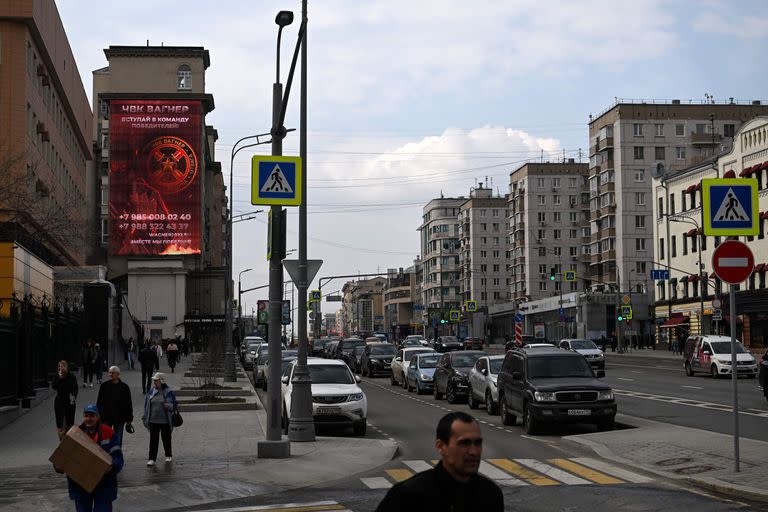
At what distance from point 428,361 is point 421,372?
1.05 metres

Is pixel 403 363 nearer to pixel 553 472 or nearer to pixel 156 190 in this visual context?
pixel 553 472

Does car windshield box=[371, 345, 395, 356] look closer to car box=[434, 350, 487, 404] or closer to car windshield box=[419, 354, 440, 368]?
car windshield box=[419, 354, 440, 368]

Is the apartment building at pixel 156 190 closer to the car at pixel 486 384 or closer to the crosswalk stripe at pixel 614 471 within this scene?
the car at pixel 486 384

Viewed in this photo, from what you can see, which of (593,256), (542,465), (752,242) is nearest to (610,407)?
(542,465)

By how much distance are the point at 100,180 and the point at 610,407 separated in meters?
92.3

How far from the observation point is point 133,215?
88312mm

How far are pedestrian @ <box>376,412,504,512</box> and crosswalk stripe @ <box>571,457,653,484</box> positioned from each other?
10368 millimetres

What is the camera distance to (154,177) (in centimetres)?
8806

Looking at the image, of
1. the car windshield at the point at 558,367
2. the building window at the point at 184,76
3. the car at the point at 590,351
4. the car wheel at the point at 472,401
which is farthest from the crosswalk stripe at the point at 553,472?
the building window at the point at 184,76

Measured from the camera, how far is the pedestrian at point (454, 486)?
4.50 m

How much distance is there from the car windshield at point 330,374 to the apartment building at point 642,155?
251ft

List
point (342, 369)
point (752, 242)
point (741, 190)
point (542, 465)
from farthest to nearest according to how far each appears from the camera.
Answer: point (752, 242) < point (342, 369) < point (542, 465) < point (741, 190)

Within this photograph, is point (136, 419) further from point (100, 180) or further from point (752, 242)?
point (100, 180)

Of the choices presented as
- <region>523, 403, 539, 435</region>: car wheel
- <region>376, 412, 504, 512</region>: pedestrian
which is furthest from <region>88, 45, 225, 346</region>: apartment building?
<region>376, 412, 504, 512</region>: pedestrian
